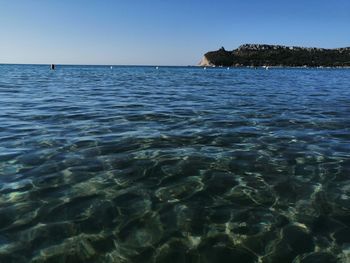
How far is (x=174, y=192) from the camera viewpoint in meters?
8.91

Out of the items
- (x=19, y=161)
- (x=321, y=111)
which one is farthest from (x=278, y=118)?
(x=19, y=161)

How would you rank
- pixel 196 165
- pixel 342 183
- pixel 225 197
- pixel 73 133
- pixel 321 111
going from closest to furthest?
pixel 225 197 → pixel 342 183 → pixel 196 165 → pixel 73 133 → pixel 321 111

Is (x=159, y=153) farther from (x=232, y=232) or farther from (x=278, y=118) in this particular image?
(x=278, y=118)

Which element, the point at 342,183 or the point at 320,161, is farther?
the point at 320,161

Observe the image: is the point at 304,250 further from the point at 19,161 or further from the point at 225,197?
the point at 19,161

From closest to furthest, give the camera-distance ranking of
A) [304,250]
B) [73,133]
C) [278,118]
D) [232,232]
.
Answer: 1. [304,250]
2. [232,232]
3. [73,133]
4. [278,118]

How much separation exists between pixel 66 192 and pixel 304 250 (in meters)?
5.28

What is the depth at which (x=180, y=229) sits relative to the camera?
7172mm

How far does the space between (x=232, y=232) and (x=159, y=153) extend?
533 cm

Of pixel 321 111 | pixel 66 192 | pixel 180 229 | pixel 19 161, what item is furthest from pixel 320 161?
pixel 321 111

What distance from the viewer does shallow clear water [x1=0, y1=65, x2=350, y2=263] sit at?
21.4ft

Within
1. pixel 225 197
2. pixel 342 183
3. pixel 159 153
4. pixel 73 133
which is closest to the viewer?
pixel 225 197

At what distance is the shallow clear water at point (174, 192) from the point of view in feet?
21.4

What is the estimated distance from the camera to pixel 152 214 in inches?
305
